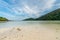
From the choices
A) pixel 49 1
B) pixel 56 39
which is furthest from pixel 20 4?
pixel 56 39

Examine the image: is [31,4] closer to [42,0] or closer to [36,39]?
[42,0]

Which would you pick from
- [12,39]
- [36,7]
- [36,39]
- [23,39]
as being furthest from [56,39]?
[36,7]

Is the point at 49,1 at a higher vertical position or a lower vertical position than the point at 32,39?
higher

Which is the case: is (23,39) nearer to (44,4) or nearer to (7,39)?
(7,39)

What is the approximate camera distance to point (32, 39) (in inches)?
124

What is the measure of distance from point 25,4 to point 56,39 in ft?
4.97

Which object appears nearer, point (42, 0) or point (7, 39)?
point (7, 39)

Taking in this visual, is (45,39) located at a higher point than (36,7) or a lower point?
lower

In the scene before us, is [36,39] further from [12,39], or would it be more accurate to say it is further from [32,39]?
[12,39]

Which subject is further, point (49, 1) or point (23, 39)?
point (49, 1)

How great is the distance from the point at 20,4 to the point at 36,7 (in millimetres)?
463

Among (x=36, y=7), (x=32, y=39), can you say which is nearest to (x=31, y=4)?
(x=36, y=7)

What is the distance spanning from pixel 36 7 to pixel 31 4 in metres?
0.17

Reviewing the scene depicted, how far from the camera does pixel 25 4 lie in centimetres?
411
